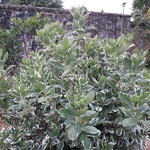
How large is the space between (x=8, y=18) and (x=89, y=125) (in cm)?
458

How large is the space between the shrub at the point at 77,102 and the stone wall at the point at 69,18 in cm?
386

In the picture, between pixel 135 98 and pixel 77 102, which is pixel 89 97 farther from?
pixel 135 98

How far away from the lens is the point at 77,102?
123cm

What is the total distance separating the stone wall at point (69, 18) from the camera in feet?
17.7

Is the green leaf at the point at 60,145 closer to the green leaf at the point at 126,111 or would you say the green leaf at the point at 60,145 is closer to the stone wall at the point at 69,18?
the green leaf at the point at 126,111

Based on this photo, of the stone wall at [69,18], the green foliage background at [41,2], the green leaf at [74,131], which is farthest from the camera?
the green foliage background at [41,2]

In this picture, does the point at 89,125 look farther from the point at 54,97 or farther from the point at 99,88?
the point at 99,88

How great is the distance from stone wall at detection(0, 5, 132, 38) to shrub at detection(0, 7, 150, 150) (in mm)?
3863

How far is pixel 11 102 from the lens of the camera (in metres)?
1.66

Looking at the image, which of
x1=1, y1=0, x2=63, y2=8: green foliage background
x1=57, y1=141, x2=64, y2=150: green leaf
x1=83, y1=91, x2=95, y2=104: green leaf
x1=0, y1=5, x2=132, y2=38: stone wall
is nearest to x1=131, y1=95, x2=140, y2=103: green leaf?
x1=83, y1=91, x2=95, y2=104: green leaf

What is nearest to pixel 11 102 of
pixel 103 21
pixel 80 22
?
pixel 80 22

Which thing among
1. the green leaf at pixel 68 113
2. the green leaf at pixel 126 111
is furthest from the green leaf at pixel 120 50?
the green leaf at pixel 68 113

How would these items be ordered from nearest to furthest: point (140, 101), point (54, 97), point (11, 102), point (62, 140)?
point (140, 101), point (54, 97), point (62, 140), point (11, 102)

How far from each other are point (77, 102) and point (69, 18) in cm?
509
